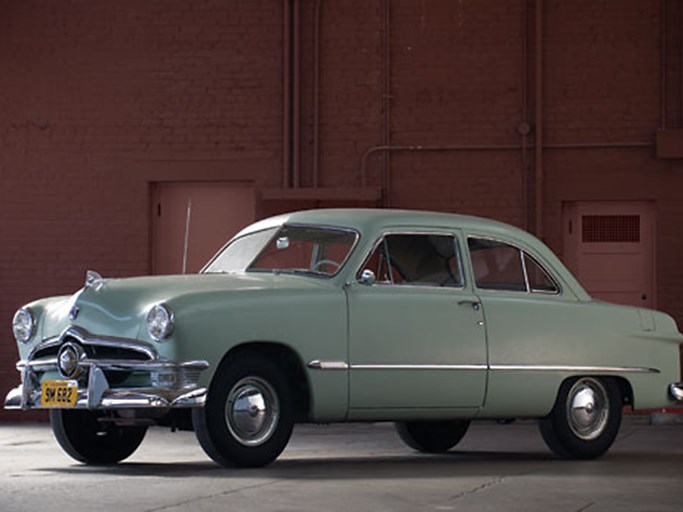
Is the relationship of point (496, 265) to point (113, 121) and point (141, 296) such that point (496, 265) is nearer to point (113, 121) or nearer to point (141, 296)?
point (141, 296)

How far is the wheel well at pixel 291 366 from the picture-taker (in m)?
9.20

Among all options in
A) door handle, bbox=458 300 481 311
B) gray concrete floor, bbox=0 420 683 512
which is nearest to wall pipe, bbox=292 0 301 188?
gray concrete floor, bbox=0 420 683 512

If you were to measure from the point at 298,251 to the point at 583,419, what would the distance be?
235cm

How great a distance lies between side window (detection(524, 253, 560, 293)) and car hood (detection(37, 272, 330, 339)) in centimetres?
179

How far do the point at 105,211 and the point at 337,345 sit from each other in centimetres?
944

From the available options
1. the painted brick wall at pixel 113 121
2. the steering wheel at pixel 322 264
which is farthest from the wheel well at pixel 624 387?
the painted brick wall at pixel 113 121

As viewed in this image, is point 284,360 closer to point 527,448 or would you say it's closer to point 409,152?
point 527,448

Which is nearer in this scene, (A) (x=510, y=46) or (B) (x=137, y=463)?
(B) (x=137, y=463)

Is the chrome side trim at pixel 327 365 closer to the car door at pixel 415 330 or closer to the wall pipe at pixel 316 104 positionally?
the car door at pixel 415 330

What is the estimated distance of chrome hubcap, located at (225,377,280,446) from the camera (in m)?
8.95

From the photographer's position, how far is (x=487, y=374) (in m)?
10.1

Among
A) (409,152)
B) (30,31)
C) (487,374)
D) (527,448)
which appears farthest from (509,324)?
(30,31)

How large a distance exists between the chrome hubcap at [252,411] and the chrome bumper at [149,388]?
0.92 feet

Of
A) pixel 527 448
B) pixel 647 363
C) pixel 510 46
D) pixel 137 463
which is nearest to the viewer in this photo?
pixel 137 463
